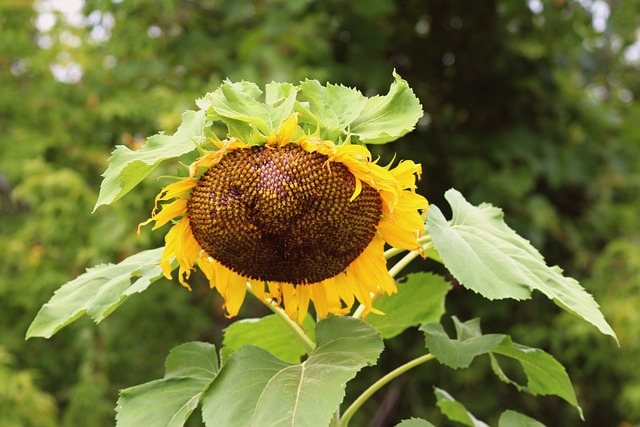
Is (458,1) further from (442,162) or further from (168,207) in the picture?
(168,207)

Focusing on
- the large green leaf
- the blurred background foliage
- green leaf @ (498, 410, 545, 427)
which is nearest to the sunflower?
the large green leaf

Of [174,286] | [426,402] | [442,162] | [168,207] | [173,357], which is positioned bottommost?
[426,402]

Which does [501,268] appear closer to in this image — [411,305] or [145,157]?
[411,305]

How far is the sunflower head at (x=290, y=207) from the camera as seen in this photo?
0.67m

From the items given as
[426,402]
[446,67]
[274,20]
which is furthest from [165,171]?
[426,402]

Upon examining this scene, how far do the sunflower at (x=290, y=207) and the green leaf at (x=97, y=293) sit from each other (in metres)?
0.09

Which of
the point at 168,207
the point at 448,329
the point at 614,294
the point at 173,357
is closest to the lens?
the point at 168,207

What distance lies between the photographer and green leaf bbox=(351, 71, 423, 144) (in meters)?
0.71

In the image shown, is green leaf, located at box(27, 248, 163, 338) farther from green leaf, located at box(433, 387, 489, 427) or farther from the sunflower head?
green leaf, located at box(433, 387, 489, 427)

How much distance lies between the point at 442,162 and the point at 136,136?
1.07 meters

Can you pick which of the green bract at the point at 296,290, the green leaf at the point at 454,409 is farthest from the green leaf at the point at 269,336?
the green leaf at the point at 454,409

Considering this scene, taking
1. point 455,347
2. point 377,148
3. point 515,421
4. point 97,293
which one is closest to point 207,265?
point 97,293

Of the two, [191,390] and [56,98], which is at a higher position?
[191,390]

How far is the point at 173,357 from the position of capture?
85 centimetres
